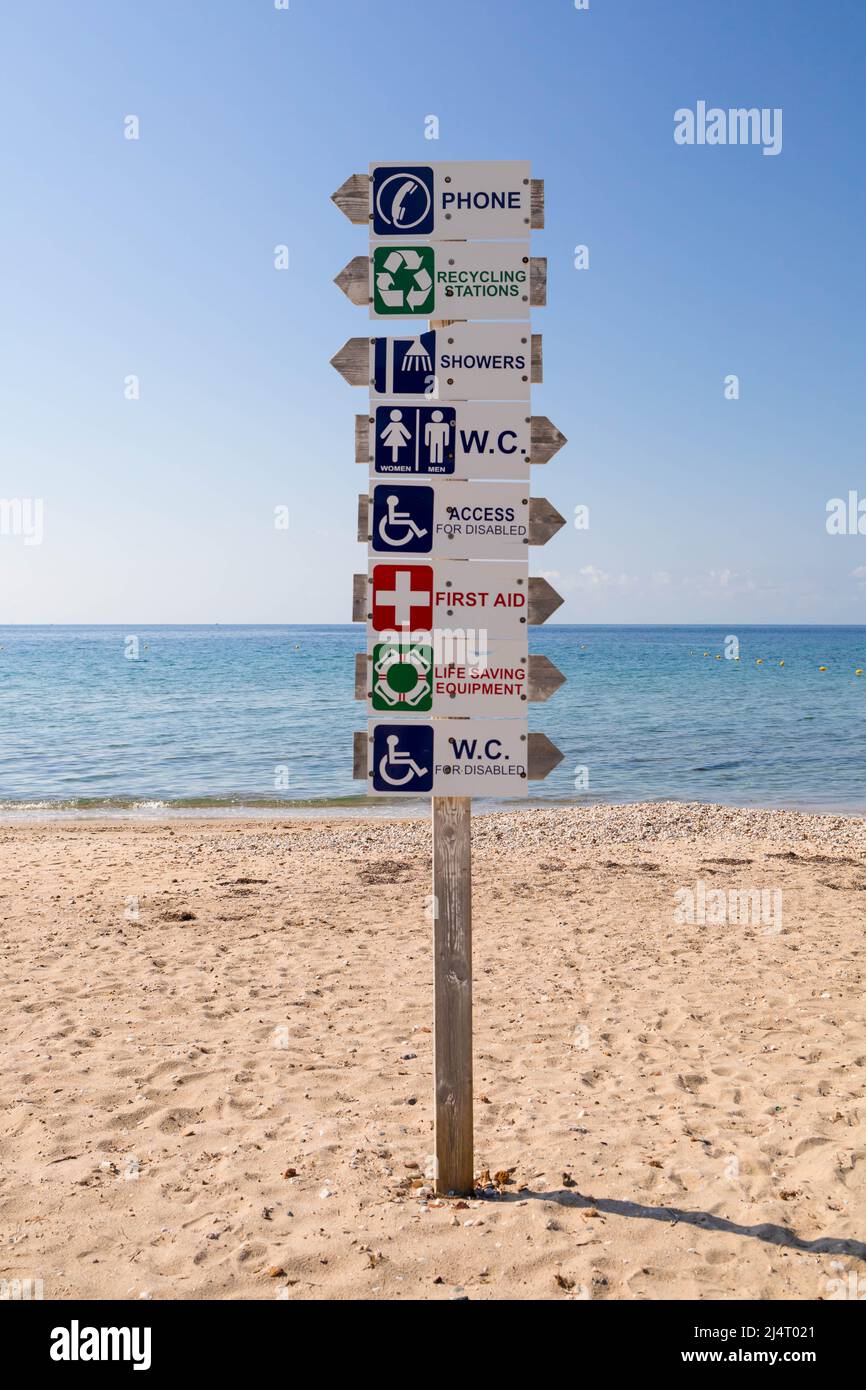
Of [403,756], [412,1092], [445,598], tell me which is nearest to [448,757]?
[403,756]

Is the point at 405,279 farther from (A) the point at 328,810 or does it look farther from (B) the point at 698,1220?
(A) the point at 328,810

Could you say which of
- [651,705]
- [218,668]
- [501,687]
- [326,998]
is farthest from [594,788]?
[218,668]

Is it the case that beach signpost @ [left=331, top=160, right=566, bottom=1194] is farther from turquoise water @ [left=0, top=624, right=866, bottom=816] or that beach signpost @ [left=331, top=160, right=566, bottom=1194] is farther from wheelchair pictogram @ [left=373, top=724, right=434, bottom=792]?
turquoise water @ [left=0, top=624, right=866, bottom=816]

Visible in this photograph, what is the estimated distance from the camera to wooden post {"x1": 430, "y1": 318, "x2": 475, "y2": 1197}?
14.3 ft

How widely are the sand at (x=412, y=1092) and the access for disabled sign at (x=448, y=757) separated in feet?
6.50

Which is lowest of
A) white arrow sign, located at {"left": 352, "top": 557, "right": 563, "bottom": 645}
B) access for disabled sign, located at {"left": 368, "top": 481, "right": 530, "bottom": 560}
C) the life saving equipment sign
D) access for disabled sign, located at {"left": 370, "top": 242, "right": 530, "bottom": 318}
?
the life saving equipment sign

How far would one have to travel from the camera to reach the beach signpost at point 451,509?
4.30 m

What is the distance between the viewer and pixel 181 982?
7547mm

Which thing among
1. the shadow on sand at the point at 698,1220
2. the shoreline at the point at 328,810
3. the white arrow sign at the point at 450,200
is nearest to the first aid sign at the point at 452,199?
the white arrow sign at the point at 450,200

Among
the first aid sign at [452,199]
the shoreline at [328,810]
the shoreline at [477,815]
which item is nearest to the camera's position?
the first aid sign at [452,199]

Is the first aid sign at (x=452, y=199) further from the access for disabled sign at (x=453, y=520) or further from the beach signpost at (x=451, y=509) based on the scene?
the access for disabled sign at (x=453, y=520)

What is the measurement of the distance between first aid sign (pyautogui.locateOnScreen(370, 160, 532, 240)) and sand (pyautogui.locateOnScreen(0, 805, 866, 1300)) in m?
4.61

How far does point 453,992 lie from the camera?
4.38m

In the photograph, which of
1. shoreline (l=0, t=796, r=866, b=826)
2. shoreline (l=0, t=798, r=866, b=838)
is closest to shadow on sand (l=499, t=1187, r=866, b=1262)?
shoreline (l=0, t=798, r=866, b=838)
